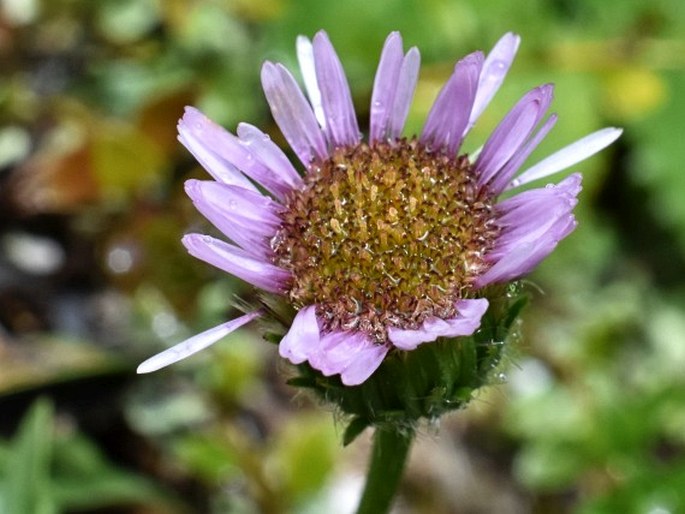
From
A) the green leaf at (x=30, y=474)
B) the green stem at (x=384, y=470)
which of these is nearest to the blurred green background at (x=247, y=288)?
the green leaf at (x=30, y=474)

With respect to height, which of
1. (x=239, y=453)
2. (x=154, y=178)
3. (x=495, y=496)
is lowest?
(x=495, y=496)

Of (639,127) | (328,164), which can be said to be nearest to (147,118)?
(328,164)

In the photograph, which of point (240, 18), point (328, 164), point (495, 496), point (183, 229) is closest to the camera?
point (328, 164)

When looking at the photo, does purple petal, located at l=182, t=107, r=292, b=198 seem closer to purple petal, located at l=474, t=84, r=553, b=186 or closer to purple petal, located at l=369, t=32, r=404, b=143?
purple petal, located at l=369, t=32, r=404, b=143

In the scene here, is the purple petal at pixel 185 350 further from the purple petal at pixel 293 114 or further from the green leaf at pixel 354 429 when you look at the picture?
the purple petal at pixel 293 114

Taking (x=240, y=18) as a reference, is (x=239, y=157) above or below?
above

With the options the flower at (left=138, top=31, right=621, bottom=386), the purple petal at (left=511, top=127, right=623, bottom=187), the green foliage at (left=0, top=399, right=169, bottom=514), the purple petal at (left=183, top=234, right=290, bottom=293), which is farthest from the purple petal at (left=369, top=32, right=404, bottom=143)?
the green foliage at (left=0, top=399, right=169, bottom=514)

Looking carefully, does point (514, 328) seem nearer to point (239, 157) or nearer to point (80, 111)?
point (239, 157)
